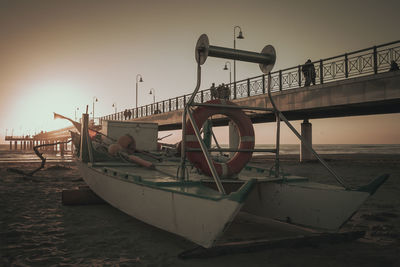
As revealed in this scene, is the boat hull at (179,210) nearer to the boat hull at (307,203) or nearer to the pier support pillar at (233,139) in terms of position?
the boat hull at (307,203)

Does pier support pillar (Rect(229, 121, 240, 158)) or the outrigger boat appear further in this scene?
pier support pillar (Rect(229, 121, 240, 158))

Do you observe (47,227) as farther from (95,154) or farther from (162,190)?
(95,154)

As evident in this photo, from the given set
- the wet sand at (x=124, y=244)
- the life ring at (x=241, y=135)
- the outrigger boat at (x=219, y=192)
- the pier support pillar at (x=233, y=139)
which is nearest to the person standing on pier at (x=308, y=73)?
the pier support pillar at (x=233, y=139)

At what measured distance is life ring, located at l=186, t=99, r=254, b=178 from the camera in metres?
5.25

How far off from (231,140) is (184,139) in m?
18.0

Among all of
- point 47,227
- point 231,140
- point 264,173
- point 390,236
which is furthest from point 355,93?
point 47,227

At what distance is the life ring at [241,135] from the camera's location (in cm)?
525

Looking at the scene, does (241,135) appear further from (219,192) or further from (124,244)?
(124,244)

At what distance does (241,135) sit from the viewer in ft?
19.0

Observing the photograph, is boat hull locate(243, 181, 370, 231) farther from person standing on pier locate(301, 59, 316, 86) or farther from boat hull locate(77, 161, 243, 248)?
person standing on pier locate(301, 59, 316, 86)

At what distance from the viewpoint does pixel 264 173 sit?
6.68 metres

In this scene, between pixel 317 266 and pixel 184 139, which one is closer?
pixel 317 266

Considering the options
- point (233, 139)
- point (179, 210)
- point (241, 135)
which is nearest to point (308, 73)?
point (233, 139)

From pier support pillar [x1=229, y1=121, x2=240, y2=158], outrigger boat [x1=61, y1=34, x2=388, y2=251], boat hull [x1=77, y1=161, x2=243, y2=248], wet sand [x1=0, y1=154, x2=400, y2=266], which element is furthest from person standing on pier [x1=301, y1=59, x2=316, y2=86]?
boat hull [x1=77, y1=161, x2=243, y2=248]
